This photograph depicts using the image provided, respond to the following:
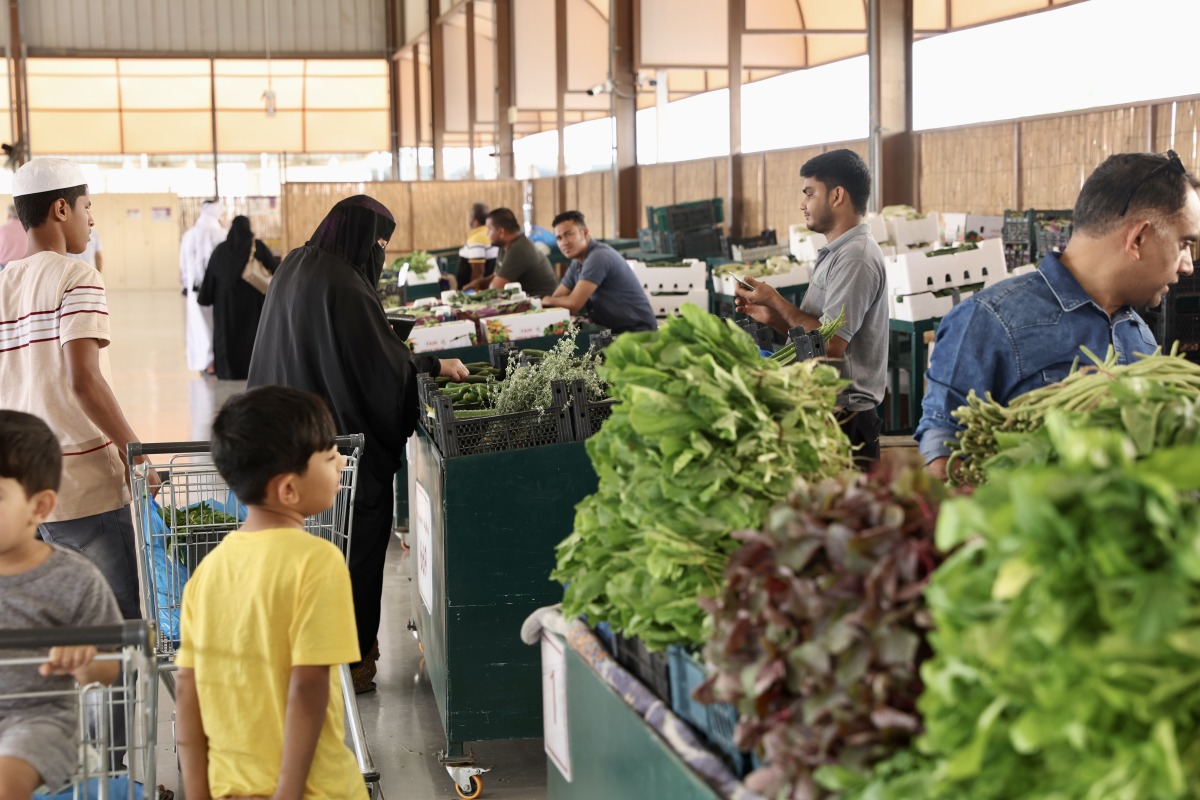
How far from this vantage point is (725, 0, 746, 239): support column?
11625 mm

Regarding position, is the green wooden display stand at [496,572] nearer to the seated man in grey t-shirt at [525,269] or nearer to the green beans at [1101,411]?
the green beans at [1101,411]

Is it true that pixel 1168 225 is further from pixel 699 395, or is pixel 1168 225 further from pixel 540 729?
pixel 540 729

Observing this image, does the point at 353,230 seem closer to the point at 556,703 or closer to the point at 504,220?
the point at 556,703

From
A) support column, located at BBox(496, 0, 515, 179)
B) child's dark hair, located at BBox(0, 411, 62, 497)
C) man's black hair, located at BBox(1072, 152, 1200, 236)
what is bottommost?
child's dark hair, located at BBox(0, 411, 62, 497)

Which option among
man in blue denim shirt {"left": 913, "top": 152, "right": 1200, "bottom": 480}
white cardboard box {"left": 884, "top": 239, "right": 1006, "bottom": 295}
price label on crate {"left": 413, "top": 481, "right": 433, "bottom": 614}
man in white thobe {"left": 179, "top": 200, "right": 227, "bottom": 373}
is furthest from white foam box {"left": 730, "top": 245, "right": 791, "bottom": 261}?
man in blue denim shirt {"left": 913, "top": 152, "right": 1200, "bottom": 480}

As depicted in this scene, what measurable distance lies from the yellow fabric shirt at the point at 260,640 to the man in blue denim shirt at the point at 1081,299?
1280mm

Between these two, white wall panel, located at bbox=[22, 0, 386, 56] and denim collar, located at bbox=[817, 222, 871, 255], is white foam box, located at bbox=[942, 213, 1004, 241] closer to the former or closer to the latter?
denim collar, located at bbox=[817, 222, 871, 255]

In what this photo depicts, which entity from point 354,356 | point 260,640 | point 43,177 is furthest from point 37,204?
point 260,640

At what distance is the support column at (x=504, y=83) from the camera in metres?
16.7

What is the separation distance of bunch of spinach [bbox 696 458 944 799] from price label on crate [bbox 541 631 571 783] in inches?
35.9

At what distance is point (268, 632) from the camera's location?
2.15 meters

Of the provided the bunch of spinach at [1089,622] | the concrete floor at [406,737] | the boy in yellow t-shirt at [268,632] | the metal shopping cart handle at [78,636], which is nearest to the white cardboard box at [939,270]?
the concrete floor at [406,737]

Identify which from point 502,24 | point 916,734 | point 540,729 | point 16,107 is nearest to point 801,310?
point 540,729

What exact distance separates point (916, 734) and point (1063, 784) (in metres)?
0.23
